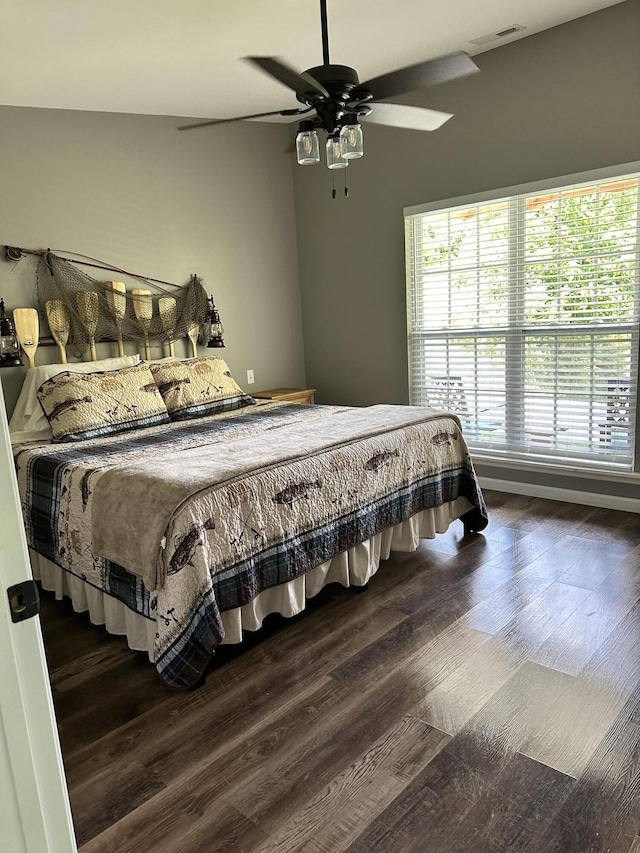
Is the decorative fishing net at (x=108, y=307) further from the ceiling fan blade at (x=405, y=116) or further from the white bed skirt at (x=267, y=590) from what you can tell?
the ceiling fan blade at (x=405, y=116)

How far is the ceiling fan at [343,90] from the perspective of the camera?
217 centimetres

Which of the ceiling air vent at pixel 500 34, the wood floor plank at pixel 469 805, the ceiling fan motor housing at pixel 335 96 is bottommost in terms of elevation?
the wood floor plank at pixel 469 805

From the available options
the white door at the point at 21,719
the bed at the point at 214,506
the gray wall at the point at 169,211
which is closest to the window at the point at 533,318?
the bed at the point at 214,506

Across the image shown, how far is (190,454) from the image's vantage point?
2.72m

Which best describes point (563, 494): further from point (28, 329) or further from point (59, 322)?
point (28, 329)

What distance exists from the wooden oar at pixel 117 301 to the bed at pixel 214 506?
523 mm

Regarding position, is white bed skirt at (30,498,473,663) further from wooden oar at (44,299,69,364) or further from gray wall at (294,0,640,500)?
gray wall at (294,0,640,500)

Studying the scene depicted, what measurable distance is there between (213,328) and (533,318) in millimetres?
2211

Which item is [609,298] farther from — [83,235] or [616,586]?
[83,235]

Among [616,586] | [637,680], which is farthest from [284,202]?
[637,680]

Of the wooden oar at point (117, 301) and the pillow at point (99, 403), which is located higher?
the wooden oar at point (117, 301)

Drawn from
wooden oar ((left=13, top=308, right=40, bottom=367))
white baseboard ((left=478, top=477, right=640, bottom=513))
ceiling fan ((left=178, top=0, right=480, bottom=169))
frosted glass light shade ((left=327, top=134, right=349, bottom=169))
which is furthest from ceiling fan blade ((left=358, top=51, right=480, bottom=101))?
white baseboard ((left=478, top=477, right=640, bottom=513))

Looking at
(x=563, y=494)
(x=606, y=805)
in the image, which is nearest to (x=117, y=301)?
(x=563, y=494)

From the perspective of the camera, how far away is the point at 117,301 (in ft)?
13.1
